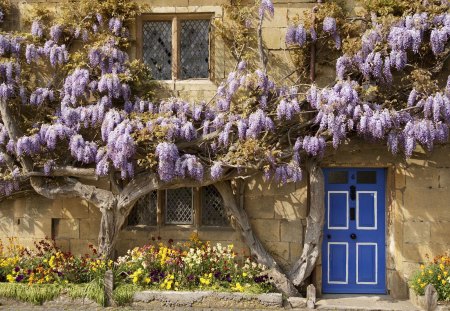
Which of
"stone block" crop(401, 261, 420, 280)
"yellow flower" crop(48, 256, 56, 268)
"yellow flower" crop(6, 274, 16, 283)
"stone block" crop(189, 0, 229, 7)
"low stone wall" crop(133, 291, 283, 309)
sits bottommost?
"low stone wall" crop(133, 291, 283, 309)

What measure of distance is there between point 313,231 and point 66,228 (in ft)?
14.1

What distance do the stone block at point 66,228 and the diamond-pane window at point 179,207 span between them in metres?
1.59

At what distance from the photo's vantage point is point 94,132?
8.48 m

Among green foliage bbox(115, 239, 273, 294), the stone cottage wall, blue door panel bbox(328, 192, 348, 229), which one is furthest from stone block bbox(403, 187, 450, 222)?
green foliage bbox(115, 239, 273, 294)

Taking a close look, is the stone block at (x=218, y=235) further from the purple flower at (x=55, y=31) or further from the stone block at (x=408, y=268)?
the purple flower at (x=55, y=31)

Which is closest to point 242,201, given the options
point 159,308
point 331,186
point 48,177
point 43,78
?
point 331,186

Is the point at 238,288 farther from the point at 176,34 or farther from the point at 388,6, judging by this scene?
the point at 388,6

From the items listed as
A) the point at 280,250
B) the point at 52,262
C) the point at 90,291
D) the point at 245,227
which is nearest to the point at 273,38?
the point at 245,227

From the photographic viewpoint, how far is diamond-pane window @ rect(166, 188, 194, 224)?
887 centimetres

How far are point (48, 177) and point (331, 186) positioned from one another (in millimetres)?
4833

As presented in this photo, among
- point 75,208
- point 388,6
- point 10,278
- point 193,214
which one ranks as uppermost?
point 388,6

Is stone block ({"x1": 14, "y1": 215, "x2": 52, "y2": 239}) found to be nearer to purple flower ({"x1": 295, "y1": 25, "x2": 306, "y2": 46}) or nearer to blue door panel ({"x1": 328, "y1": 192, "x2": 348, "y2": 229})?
blue door panel ({"x1": 328, "y1": 192, "x2": 348, "y2": 229})

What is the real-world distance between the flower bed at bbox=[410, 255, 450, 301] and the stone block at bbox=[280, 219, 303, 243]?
1.89m

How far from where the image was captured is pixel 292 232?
8492 millimetres
